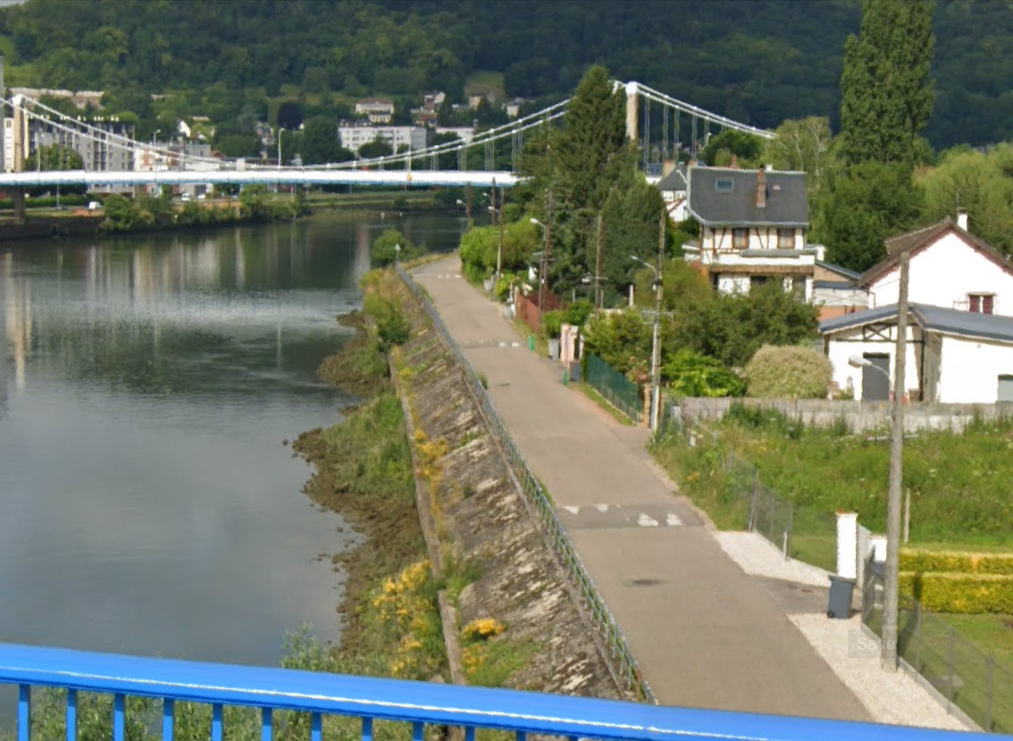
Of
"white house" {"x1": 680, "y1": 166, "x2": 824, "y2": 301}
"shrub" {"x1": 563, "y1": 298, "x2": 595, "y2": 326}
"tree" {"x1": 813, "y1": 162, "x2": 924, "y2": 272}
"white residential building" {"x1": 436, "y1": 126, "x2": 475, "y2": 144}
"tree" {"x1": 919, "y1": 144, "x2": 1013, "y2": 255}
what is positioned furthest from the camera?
"white residential building" {"x1": 436, "y1": 126, "x2": 475, "y2": 144}

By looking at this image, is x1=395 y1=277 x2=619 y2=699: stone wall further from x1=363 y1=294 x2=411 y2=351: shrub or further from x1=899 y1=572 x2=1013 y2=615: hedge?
x1=363 y1=294 x2=411 y2=351: shrub

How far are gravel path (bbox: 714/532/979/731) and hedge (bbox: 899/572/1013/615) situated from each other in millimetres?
747

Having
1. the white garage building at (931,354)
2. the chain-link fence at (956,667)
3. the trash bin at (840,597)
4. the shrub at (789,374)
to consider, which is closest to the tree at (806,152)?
the white garage building at (931,354)

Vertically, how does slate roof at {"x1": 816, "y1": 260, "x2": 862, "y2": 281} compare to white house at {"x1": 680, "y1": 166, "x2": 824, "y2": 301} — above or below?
below

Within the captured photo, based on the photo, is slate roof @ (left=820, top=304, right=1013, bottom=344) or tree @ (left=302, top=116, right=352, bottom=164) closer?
slate roof @ (left=820, top=304, right=1013, bottom=344)

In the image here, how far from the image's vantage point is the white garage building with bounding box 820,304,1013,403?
24172mm

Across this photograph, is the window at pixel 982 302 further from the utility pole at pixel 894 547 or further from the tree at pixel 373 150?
the tree at pixel 373 150

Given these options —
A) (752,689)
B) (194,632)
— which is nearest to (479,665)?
(752,689)

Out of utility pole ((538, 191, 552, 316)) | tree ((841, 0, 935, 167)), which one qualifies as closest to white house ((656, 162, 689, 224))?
utility pole ((538, 191, 552, 316))

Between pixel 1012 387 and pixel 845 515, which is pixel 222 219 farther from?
pixel 845 515

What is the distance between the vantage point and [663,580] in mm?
14953

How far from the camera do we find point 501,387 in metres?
27.5

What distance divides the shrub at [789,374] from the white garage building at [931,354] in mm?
595

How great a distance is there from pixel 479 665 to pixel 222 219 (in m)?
80.8
